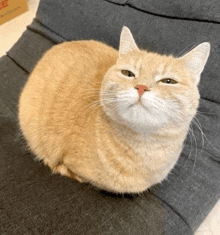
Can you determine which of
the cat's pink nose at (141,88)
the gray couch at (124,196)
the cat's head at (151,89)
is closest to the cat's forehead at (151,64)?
the cat's head at (151,89)

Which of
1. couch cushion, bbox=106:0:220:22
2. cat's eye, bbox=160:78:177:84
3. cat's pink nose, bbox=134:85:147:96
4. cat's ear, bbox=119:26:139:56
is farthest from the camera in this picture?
couch cushion, bbox=106:0:220:22

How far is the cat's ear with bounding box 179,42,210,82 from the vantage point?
91 centimetres

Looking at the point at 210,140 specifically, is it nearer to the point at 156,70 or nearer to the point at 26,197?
the point at 156,70

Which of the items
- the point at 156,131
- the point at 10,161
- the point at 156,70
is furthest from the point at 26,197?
the point at 156,70

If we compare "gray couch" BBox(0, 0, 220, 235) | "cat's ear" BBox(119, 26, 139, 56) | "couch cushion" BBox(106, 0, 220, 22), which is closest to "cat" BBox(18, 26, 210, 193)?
"cat's ear" BBox(119, 26, 139, 56)

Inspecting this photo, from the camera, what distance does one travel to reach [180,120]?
848mm

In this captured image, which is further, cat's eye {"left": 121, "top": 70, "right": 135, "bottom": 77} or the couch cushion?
the couch cushion

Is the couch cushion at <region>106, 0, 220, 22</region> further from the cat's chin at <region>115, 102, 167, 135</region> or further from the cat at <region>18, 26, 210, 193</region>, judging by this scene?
the cat's chin at <region>115, 102, 167, 135</region>

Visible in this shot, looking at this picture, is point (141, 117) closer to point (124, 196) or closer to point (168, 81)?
point (168, 81)

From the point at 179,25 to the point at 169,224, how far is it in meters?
1.24

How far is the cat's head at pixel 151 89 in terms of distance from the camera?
80 centimetres

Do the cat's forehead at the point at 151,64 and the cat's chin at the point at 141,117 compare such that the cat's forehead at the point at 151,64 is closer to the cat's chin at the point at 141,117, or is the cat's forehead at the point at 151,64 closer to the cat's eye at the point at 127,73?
the cat's eye at the point at 127,73

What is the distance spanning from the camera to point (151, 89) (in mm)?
815

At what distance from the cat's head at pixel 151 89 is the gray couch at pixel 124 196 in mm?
488
